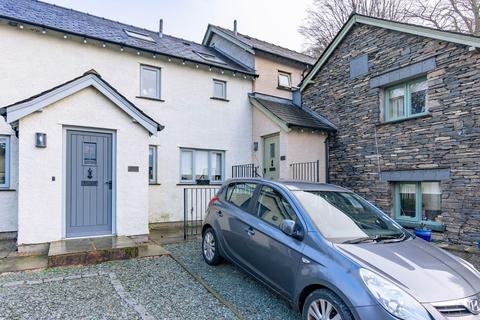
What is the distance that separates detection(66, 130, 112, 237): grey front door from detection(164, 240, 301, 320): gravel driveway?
2.10 m

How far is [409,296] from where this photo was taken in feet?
8.29

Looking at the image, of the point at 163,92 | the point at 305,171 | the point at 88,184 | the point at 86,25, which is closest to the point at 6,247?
the point at 88,184

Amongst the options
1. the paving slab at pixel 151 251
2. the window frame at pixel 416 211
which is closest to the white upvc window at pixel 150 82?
the paving slab at pixel 151 251

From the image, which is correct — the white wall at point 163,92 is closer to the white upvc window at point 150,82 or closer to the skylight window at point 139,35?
the white upvc window at point 150,82

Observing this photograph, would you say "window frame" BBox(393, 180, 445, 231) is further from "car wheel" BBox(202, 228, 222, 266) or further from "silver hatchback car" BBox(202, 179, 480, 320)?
"car wheel" BBox(202, 228, 222, 266)

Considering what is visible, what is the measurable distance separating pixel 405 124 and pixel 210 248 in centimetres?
651

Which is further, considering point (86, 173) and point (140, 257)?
point (86, 173)

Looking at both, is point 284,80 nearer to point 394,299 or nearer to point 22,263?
point 22,263

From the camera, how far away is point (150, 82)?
10.1 m

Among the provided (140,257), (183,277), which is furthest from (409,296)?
(140,257)

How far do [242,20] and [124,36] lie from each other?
307 inches

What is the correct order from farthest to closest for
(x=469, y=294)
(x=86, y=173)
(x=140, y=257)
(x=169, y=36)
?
(x=169, y=36) → (x=86, y=173) → (x=140, y=257) → (x=469, y=294)

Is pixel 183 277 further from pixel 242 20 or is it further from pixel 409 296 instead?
pixel 242 20

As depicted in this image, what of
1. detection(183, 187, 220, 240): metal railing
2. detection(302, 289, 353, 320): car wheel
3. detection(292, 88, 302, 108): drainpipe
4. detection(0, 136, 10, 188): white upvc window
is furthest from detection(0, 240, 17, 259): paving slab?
detection(292, 88, 302, 108): drainpipe
